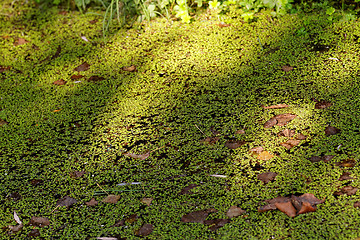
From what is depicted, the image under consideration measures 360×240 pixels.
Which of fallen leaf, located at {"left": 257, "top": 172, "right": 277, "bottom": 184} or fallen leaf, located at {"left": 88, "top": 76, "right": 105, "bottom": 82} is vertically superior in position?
fallen leaf, located at {"left": 88, "top": 76, "right": 105, "bottom": 82}

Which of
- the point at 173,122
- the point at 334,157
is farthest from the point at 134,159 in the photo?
the point at 334,157

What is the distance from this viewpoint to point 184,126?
2.17m

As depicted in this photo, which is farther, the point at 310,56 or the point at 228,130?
the point at 310,56

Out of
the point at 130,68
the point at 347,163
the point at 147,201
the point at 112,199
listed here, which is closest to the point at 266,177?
the point at 347,163

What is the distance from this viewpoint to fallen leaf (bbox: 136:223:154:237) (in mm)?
1616

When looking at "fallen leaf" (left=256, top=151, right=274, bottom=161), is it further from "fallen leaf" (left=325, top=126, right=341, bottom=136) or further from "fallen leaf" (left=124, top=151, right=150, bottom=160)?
"fallen leaf" (left=124, top=151, right=150, bottom=160)

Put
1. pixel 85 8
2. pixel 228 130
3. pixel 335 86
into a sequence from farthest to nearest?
pixel 85 8
pixel 335 86
pixel 228 130

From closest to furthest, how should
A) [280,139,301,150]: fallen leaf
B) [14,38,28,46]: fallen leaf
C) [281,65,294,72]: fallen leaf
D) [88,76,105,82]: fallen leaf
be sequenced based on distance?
[280,139,301,150]: fallen leaf → [281,65,294,72]: fallen leaf → [88,76,105,82]: fallen leaf → [14,38,28,46]: fallen leaf

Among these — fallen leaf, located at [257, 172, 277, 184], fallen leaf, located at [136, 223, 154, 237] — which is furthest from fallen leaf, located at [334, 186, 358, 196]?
fallen leaf, located at [136, 223, 154, 237]

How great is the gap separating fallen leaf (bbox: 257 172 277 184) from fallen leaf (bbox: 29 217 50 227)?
2.98 feet

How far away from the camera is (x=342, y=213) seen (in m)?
1.56

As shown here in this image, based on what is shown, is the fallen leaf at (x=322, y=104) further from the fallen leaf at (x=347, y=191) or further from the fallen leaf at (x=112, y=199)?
the fallen leaf at (x=112, y=199)

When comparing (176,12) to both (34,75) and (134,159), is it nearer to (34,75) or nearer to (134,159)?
(34,75)

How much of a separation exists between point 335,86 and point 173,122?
887 mm
